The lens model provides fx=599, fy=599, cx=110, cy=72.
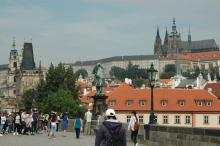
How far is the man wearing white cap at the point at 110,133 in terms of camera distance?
878cm

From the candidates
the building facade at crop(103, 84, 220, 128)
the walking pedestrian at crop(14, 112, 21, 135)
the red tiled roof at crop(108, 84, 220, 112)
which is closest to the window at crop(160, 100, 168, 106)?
the building facade at crop(103, 84, 220, 128)

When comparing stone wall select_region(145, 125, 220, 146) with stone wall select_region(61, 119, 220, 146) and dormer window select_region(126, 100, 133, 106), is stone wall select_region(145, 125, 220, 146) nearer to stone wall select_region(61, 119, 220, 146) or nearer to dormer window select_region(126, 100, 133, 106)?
stone wall select_region(61, 119, 220, 146)

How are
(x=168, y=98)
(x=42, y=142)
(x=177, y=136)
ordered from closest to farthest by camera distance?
1. (x=177, y=136)
2. (x=42, y=142)
3. (x=168, y=98)

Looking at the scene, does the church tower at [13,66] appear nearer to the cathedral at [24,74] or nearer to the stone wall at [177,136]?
the cathedral at [24,74]

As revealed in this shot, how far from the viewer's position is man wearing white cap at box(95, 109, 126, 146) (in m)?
8.78

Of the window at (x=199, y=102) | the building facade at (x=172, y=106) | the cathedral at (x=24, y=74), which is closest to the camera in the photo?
the building facade at (x=172, y=106)

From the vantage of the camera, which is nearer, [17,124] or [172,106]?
[17,124]

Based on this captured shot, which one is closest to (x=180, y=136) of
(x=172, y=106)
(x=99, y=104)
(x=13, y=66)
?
(x=99, y=104)

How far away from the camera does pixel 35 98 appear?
8012 cm

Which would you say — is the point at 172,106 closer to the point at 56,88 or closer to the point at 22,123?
the point at 56,88

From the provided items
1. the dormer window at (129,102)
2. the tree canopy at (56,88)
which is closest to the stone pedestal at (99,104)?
the tree canopy at (56,88)

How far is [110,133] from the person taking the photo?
28.9ft

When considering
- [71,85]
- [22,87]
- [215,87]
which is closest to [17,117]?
[71,85]

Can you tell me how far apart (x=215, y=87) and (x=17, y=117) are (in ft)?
242
